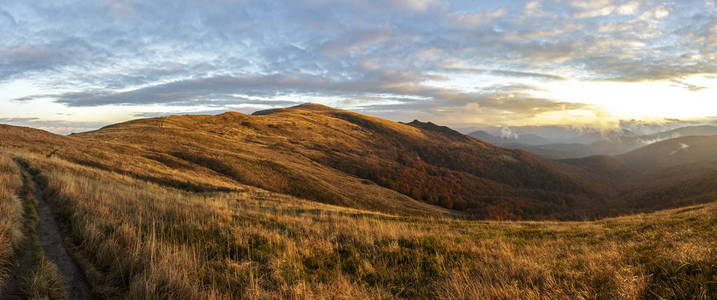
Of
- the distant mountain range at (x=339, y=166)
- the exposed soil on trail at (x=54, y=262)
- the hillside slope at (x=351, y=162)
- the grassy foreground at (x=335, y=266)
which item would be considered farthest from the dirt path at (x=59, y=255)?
the hillside slope at (x=351, y=162)

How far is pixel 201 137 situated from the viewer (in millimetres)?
65250

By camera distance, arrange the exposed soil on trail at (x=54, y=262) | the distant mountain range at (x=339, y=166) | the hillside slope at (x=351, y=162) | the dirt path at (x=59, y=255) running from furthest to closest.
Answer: the hillside slope at (x=351, y=162) → the distant mountain range at (x=339, y=166) → the dirt path at (x=59, y=255) → the exposed soil on trail at (x=54, y=262)

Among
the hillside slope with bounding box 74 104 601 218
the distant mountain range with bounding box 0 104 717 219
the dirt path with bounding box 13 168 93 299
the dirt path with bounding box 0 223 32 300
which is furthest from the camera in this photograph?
the hillside slope with bounding box 74 104 601 218

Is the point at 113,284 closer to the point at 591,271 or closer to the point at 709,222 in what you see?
the point at 591,271

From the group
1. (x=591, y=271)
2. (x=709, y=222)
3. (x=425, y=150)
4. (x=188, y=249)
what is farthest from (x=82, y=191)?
(x=425, y=150)

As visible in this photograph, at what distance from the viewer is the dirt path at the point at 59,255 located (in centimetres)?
419

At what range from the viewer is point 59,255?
17.1 ft

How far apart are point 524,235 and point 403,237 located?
21.4 ft

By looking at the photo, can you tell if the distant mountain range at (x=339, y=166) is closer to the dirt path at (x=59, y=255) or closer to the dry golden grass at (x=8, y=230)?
the dry golden grass at (x=8, y=230)

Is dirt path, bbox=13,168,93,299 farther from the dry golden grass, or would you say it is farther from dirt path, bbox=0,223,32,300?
the dry golden grass

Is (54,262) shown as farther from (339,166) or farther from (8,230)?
(339,166)

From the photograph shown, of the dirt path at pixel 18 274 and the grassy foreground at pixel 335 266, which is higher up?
the dirt path at pixel 18 274

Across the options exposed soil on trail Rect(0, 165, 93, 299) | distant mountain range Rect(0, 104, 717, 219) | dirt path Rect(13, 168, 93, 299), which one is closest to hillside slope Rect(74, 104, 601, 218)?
distant mountain range Rect(0, 104, 717, 219)

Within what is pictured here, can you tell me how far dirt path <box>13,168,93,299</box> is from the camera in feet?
13.8
